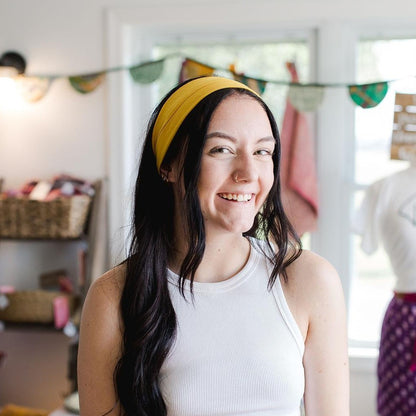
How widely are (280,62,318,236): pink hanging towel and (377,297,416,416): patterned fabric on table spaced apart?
57 centimetres

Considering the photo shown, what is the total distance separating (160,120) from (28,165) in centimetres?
215

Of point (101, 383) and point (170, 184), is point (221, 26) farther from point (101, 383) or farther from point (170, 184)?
point (101, 383)

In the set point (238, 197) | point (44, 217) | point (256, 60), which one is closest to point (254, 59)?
point (256, 60)

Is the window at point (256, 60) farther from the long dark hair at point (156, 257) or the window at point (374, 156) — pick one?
the long dark hair at point (156, 257)

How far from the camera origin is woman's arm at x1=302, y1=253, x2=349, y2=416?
1202 mm

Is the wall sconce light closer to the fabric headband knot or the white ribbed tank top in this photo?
the fabric headband knot

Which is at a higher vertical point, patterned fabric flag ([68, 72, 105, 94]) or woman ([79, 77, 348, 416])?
patterned fabric flag ([68, 72, 105, 94])

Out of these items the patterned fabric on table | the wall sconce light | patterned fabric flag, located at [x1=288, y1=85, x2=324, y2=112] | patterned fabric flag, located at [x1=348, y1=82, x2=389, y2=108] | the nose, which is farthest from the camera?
the wall sconce light

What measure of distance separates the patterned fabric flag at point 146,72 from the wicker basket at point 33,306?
1.03 meters

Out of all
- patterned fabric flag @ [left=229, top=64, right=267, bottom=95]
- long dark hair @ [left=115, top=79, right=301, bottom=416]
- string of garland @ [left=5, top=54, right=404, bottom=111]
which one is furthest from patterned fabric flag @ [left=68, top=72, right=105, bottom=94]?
long dark hair @ [left=115, top=79, right=301, bottom=416]

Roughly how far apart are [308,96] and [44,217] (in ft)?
4.16

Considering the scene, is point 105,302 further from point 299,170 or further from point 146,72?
point 146,72

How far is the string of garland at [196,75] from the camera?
2781 mm

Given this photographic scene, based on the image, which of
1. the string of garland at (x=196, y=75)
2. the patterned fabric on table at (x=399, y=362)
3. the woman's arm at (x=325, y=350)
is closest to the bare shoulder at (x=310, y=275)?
the woman's arm at (x=325, y=350)
